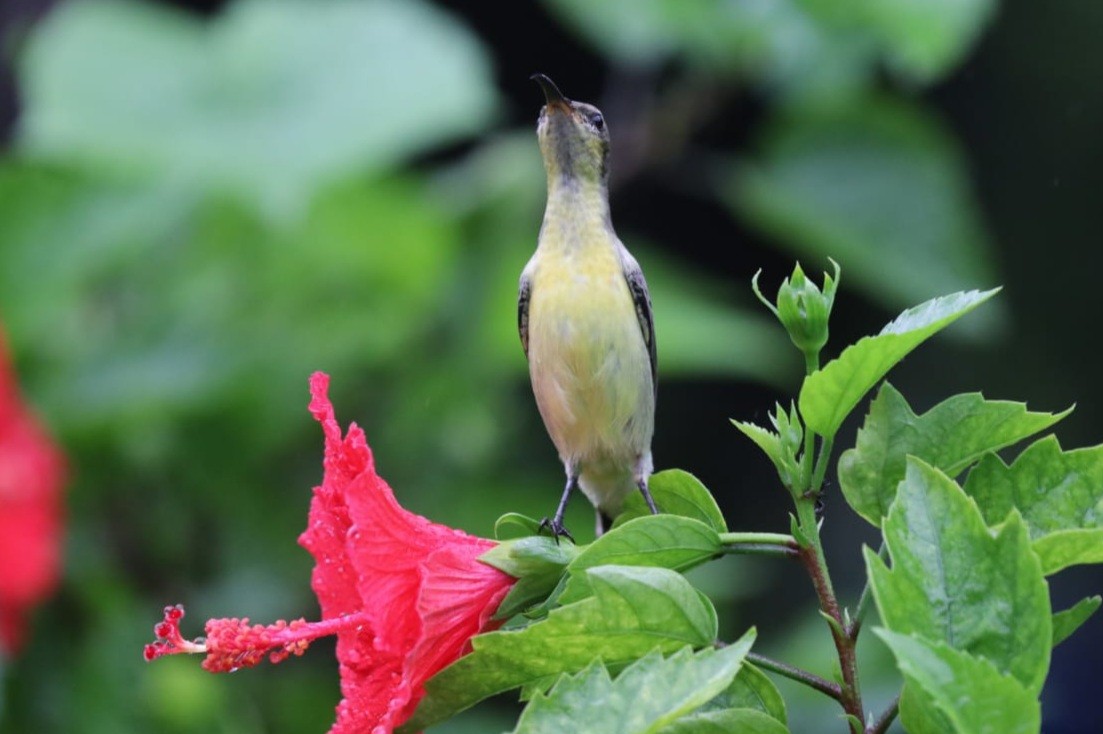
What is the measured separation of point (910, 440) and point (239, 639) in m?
0.48

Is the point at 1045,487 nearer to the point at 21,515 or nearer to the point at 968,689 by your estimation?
the point at 968,689

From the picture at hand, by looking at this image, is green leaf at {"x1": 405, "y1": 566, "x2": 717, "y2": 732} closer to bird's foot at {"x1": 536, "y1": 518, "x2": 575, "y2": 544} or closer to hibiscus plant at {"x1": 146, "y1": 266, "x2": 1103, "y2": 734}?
hibiscus plant at {"x1": 146, "y1": 266, "x2": 1103, "y2": 734}

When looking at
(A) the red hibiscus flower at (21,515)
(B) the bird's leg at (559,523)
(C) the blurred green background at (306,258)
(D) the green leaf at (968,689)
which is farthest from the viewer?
(C) the blurred green background at (306,258)

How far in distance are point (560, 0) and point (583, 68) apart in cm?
129

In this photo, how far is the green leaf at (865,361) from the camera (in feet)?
→ 2.94

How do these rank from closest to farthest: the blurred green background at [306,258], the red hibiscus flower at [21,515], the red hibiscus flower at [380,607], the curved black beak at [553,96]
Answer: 1. the red hibiscus flower at [380,607]
2. the curved black beak at [553,96]
3. the red hibiscus flower at [21,515]
4. the blurred green background at [306,258]

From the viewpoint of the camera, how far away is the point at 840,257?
3363 mm

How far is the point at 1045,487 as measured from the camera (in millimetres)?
994

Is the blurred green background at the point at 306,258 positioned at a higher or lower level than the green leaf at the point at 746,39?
lower

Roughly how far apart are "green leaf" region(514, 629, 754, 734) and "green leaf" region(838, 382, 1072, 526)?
0.17 metres

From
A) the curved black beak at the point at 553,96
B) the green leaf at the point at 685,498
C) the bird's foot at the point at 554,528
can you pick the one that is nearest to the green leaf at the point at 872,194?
the curved black beak at the point at 553,96

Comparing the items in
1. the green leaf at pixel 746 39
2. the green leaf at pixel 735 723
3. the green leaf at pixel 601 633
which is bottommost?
the green leaf at pixel 746 39

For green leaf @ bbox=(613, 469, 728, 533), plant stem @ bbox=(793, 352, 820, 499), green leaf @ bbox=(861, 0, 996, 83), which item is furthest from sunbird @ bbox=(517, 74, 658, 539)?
green leaf @ bbox=(861, 0, 996, 83)

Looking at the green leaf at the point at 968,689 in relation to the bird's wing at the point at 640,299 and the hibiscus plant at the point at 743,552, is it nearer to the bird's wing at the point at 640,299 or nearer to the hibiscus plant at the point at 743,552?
the hibiscus plant at the point at 743,552
